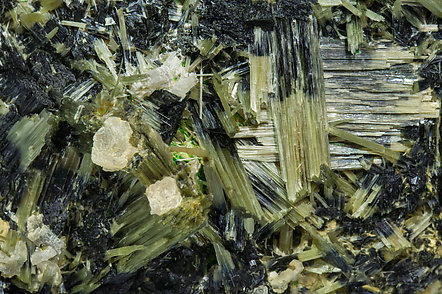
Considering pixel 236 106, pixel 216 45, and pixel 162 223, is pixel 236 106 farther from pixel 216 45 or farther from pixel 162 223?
pixel 162 223

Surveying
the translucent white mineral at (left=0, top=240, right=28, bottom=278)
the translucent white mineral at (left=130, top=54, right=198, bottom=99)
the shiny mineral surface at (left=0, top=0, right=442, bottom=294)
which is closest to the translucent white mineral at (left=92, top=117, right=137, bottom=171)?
the shiny mineral surface at (left=0, top=0, right=442, bottom=294)

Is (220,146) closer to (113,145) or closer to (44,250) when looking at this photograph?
(113,145)

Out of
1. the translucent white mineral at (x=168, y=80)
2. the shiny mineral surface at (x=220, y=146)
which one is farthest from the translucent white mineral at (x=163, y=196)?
the translucent white mineral at (x=168, y=80)

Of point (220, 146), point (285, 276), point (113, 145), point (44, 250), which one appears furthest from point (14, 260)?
point (285, 276)

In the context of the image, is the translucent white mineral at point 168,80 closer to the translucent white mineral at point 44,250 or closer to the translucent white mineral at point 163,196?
the translucent white mineral at point 163,196

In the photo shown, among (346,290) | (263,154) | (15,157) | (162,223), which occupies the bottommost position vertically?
(346,290)

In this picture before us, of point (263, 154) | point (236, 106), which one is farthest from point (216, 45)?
point (263, 154)
